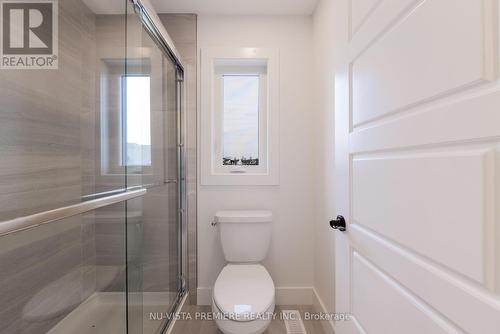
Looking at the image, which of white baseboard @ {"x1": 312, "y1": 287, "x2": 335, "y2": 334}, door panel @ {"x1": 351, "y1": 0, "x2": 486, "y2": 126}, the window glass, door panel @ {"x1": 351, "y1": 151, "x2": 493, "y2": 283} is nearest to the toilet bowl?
white baseboard @ {"x1": 312, "y1": 287, "x2": 335, "y2": 334}

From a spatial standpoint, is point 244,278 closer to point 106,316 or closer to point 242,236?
point 242,236

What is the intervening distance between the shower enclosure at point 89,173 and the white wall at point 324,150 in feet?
3.32

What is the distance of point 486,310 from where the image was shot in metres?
0.40

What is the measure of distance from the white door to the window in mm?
1053

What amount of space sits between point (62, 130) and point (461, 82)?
60.8 inches

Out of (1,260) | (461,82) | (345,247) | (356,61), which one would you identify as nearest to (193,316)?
(1,260)

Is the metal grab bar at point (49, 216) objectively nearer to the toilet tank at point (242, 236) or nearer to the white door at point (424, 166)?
the toilet tank at point (242, 236)

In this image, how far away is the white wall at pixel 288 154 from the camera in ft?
6.50

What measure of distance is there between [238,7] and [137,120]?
1.16 meters

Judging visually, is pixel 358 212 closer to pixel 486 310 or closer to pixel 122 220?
pixel 486 310

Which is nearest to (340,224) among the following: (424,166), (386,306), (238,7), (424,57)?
(386,306)

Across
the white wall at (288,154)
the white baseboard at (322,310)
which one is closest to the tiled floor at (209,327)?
the white baseboard at (322,310)

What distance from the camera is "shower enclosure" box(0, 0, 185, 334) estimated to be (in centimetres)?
111

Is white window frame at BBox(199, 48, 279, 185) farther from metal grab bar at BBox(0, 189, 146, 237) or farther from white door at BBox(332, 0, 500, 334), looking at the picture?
white door at BBox(332, 0, 500, 334)
